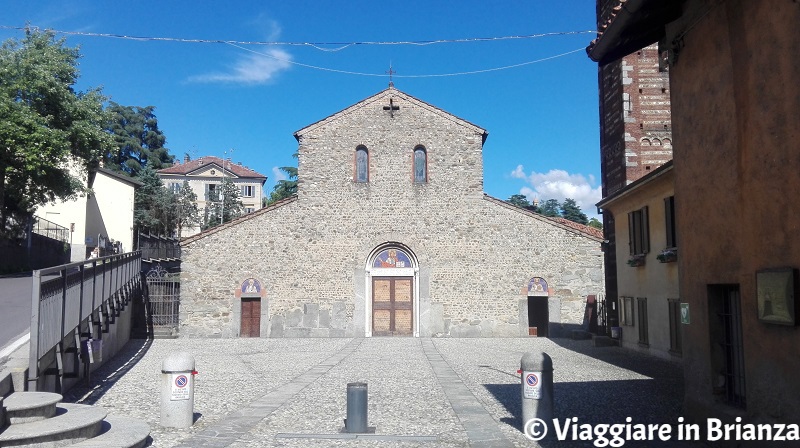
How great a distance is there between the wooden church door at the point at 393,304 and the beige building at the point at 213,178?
41145mm

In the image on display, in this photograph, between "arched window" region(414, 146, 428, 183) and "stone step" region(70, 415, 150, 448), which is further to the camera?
"arched window" region(414, 146, 428, 183)

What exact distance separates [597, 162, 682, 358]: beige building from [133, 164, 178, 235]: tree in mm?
37947

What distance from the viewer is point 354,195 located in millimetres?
25859

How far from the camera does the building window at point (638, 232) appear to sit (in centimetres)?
1620

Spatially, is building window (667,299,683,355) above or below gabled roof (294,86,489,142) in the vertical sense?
below

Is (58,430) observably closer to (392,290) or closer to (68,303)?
(68,303)

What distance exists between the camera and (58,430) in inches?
237

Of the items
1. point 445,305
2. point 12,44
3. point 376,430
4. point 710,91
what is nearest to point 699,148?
point 710,91

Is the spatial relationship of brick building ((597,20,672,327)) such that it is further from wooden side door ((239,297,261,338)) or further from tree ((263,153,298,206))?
tree ((263,153,298,206))

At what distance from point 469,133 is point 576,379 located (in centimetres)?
1518

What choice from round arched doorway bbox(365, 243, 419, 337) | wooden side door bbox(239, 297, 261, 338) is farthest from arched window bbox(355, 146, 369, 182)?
wooden side door bbox(239, 297, 261, 338)

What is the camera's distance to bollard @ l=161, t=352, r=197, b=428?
25.5 feet

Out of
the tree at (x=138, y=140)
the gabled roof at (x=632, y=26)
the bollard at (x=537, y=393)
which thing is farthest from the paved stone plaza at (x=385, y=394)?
the tree at (x=138, y=140)

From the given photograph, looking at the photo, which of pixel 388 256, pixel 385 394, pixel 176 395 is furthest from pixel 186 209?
pixel 176 395
